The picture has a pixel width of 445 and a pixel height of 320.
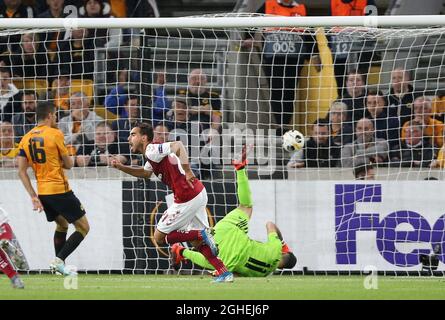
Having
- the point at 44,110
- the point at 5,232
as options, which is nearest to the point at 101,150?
the point at 44,110

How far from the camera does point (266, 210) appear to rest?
48.5 ft

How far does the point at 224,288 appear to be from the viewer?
11.5 metres

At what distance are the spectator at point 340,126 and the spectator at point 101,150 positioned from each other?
2.77 m

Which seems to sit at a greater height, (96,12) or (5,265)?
(96,12)

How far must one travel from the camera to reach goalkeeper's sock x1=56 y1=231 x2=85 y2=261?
13781mm

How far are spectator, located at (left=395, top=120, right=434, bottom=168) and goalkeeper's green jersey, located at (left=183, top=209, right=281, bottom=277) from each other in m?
2.65

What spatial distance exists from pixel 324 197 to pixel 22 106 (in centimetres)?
437

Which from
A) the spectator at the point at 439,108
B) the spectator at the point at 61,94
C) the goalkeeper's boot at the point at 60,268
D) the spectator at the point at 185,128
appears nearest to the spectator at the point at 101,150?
the spectator at the point at 61,94

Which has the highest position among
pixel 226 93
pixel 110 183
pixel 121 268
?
pixel 226 93

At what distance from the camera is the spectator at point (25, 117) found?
51.2ft

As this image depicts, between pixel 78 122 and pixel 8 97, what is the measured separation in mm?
1109

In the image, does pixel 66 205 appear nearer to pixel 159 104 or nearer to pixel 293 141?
pixel 159 104

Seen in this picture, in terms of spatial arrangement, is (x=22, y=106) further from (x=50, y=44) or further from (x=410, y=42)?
(x=410, y=42)

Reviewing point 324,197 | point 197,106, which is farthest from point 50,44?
point 324,197
